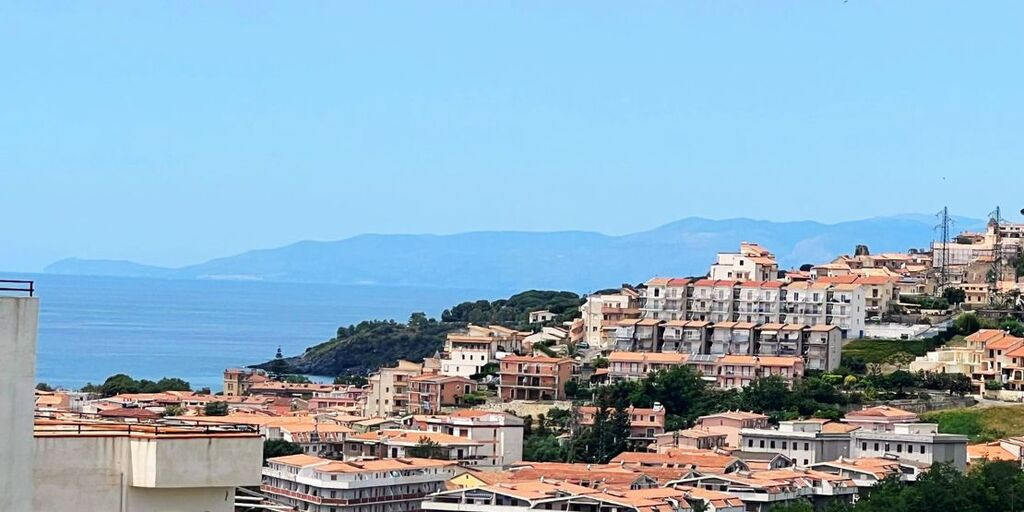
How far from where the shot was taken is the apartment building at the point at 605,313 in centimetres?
6319

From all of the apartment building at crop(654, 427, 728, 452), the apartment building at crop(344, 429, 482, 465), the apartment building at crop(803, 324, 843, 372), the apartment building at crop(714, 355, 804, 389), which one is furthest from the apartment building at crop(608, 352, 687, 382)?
the apartment building at crop(344, 429, 482, 465)

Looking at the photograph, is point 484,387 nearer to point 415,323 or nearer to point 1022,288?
point 1022,288

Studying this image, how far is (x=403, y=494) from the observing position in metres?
42.0

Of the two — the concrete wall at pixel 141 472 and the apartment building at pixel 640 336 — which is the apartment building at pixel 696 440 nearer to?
the apartment building at pixel 640 336

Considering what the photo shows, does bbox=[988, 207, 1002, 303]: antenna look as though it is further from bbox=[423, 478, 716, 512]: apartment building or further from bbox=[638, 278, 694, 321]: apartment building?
bbox=[423, 478, 716, 512]: apartment building

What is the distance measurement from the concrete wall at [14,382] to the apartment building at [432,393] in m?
49.9

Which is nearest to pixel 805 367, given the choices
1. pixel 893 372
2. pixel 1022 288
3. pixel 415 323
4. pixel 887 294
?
pixel 893 372

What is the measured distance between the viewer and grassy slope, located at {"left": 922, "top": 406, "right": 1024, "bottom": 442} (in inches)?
1959

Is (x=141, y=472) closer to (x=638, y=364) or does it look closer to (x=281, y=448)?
(x=281, y=448)

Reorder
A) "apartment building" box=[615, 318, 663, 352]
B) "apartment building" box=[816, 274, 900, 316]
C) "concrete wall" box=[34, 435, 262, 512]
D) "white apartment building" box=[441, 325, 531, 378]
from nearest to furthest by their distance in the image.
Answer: "concrete wall" box=[34, 435, 262, 512] → "apartment building" box=[615, 318, 663, 352] → "apartment building" box=[816, 274, 900, 316] → "white apartment building" box=[441, 325, 531, 378]

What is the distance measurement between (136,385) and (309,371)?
108 feet

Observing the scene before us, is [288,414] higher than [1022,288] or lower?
lower

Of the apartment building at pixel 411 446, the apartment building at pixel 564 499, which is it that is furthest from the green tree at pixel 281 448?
the apartment building at pixel 564 499

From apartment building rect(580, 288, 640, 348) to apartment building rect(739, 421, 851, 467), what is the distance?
1581 cm
